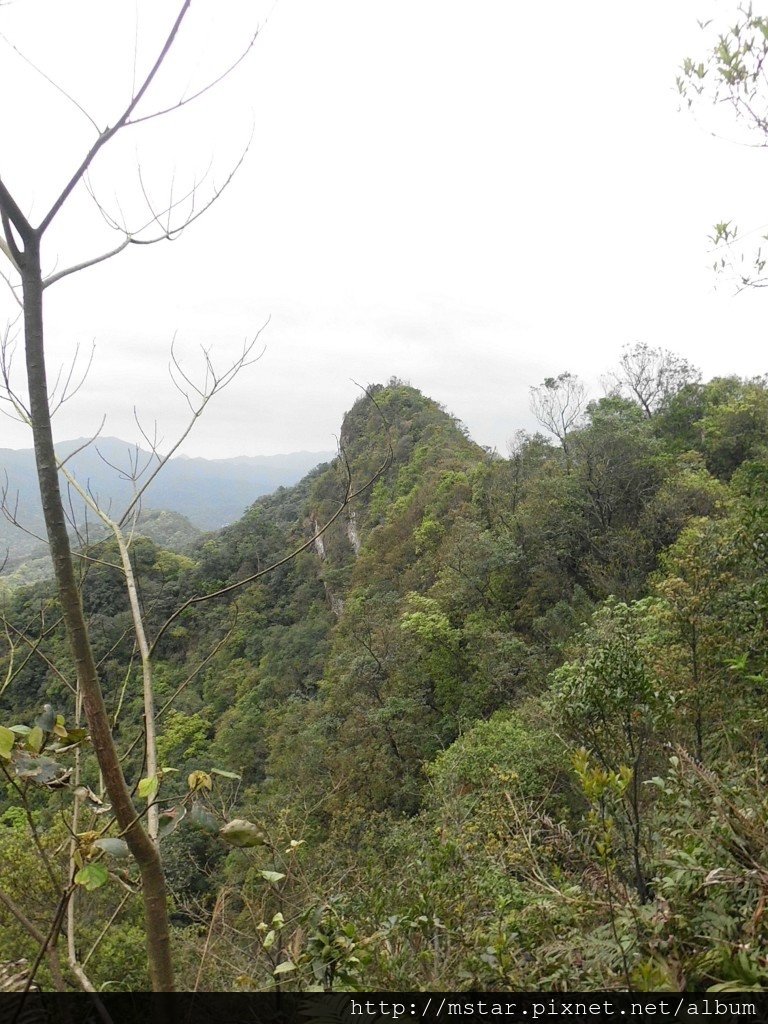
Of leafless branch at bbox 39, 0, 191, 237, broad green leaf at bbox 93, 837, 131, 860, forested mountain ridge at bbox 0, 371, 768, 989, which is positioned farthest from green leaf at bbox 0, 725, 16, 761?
leafless branch at bbox 39, 0, 191, 237

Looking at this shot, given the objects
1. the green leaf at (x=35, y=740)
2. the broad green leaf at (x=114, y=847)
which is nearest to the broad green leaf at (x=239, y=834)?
the broad green leaf at (x=114, y=847)

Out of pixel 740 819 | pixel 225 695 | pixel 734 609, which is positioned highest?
pixel 734 609

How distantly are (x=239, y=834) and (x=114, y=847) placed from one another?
0.95ft

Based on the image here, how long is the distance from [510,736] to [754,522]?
478 centimetres

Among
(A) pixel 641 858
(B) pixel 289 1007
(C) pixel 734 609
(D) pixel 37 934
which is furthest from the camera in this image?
(C) pixel 734 609

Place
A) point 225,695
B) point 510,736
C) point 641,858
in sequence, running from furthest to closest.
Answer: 1. point 225,695
2. point 510,736
3. point 641,858

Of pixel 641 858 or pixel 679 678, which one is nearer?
pixel 641 858

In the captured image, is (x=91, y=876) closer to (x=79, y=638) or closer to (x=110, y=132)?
(x=79, y=638)

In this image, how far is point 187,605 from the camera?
4.61 ft

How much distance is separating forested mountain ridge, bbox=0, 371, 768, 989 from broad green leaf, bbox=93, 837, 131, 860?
7.3 inches

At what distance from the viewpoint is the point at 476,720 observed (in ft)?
33.4

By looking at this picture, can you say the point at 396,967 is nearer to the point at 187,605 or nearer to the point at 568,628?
the point at 187,605

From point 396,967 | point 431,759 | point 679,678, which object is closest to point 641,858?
point 396,967

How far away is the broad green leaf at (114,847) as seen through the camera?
113 centimetres
